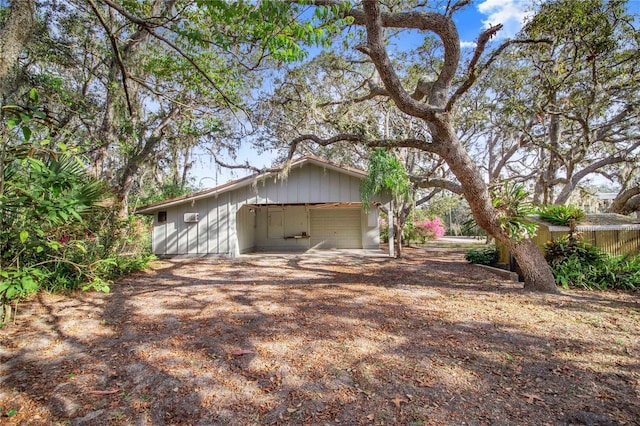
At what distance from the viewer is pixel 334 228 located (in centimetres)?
1535

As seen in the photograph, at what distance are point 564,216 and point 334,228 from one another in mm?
9622

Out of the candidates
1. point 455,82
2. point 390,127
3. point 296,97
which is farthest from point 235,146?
point 455,82

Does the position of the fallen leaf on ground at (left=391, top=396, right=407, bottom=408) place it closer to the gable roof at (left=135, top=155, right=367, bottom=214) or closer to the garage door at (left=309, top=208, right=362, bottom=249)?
the gable roof at (left=135, top=155, right=367, bottom=214)

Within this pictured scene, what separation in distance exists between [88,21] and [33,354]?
32.1 ft

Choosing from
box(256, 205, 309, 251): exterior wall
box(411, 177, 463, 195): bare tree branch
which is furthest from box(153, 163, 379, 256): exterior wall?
box(411, 177, 463, 195): bare tree branch

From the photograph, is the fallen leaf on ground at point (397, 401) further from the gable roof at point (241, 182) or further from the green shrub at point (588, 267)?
the gable roof at point (241, 182)

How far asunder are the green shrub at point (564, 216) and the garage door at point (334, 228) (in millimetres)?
8541

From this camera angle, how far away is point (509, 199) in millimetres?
6723

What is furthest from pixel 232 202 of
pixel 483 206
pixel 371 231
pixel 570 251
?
pixel 570 251

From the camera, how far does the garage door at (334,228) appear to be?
1519cm

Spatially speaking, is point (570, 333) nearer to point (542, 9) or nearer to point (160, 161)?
point (542, 9)

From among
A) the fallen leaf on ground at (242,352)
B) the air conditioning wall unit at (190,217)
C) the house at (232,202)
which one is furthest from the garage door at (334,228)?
the fallen leaf on ground at (242,352)

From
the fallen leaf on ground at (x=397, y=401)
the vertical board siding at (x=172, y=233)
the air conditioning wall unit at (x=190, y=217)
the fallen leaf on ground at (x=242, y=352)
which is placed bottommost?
the fallen leaf on ground at (x=397, y=401)

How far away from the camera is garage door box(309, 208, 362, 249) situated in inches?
598
